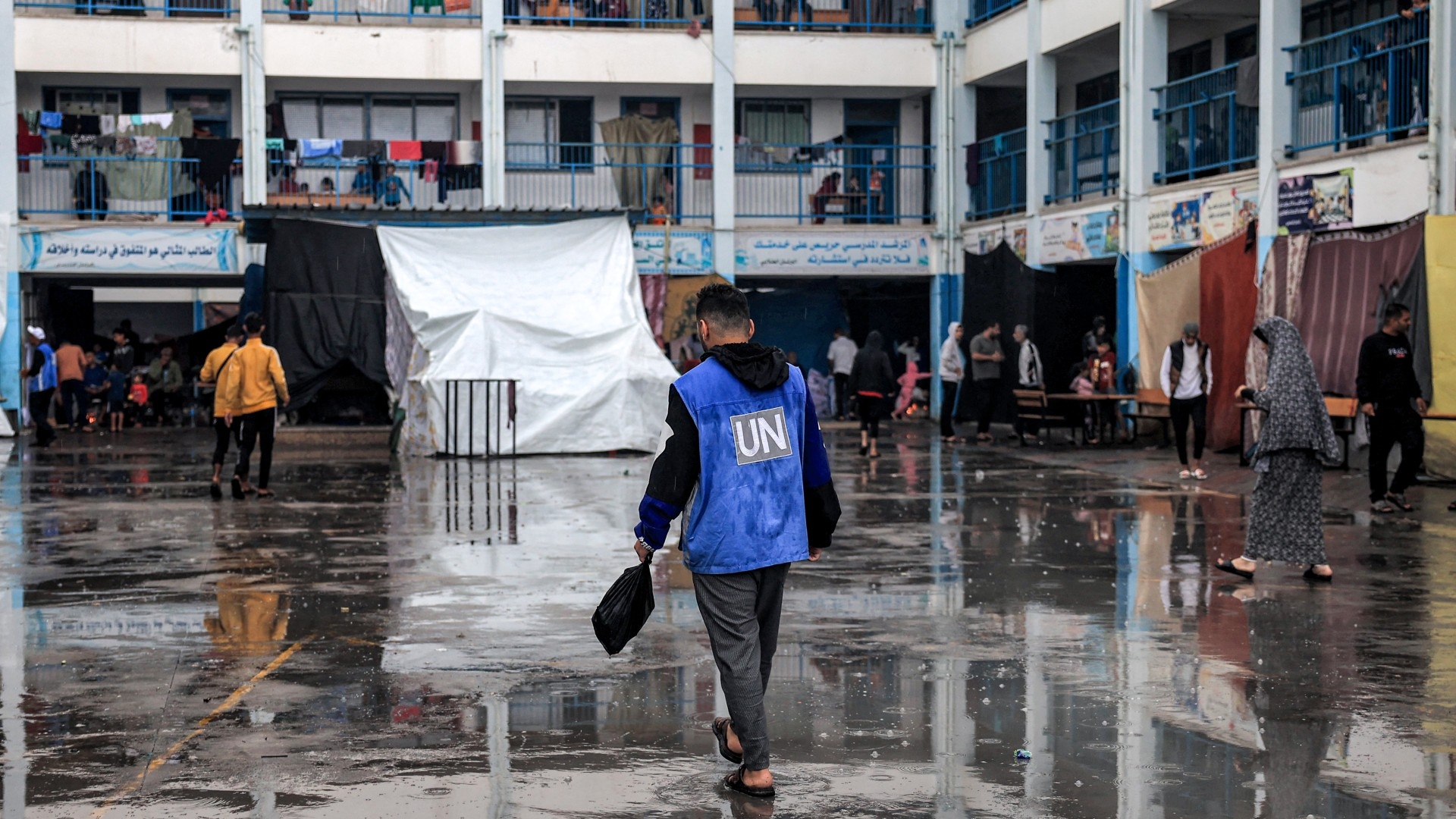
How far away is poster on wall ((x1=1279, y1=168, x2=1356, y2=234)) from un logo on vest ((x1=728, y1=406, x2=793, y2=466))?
48.3 ft

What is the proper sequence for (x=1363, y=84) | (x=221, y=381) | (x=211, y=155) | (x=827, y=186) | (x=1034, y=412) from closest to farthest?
(x=221, y=381), (x=1363, y=84), (x=1034, y=412), (x=211, y=155), (x=827, y=186)

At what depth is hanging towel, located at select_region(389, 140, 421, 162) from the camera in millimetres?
28172

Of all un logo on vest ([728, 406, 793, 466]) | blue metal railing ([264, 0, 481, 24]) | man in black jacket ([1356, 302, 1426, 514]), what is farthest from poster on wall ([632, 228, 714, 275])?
un logo on vest ([728, 406, 793, 466])

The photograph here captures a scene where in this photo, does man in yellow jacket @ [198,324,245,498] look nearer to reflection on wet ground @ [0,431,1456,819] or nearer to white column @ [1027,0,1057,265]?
reflection on wet ground @ [0,431,1456,819]

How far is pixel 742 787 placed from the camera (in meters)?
5.23

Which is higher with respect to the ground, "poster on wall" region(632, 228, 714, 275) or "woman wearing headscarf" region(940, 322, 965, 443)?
"poster on wall" region(632, 228, 714, 275)

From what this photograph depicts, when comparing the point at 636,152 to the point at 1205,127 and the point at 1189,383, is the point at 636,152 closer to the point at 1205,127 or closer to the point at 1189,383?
the point at 1205,127

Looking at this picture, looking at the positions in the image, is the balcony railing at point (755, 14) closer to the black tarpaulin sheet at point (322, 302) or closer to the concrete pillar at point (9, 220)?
the black tarpaulin sheet at point (322, 302)

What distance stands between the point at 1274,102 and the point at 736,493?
1675 cm

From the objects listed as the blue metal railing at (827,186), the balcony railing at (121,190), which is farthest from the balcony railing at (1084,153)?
the balcony railing at (121,190)

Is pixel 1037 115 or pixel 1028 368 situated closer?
A: pixel 1028 368

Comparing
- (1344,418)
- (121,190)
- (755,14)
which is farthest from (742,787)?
(755,14)

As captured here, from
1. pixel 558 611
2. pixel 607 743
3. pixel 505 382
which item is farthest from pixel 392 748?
pixel 505 382

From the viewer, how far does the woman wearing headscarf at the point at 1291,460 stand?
9.67m
